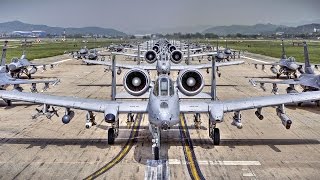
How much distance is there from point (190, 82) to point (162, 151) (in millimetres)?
5302

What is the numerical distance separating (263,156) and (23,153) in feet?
39.3

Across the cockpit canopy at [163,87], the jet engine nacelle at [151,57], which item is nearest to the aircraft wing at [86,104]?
the cockpit canopy at [163,87]

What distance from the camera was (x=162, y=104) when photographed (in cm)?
1709

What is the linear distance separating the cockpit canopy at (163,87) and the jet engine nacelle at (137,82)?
12.9ft

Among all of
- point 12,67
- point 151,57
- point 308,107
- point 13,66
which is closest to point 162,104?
point 308,107

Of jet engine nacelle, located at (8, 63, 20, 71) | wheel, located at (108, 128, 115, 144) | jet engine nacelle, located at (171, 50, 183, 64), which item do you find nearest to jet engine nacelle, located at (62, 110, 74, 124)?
wheel, located at (108, 128, 115, 144)

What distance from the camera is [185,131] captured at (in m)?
23.2

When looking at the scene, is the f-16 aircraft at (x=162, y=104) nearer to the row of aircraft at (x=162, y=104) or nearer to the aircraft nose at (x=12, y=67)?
the row of aircraft at (x=162, y=104)

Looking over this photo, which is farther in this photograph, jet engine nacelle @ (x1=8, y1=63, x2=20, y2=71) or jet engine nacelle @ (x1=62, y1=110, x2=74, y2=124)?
jet engine nacelle @ (x1=8, y1=63, x2=20, y2=71)

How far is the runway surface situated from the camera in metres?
16.2

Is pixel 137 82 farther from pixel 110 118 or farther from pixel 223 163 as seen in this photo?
pixel 223 163

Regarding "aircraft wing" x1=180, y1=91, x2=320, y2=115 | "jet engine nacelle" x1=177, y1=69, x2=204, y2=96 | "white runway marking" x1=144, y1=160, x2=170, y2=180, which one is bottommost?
"white runway marking" x1=144, y1=160, x2=170, y2=180

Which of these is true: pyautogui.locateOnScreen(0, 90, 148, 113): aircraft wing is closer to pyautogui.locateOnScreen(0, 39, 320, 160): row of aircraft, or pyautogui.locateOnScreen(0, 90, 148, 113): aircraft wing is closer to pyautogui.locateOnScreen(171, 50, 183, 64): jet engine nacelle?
pyautogui.locateOnScreen(0, 39, 320, 160): row of aircraft

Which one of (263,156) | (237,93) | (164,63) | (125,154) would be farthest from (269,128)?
(164,63)
